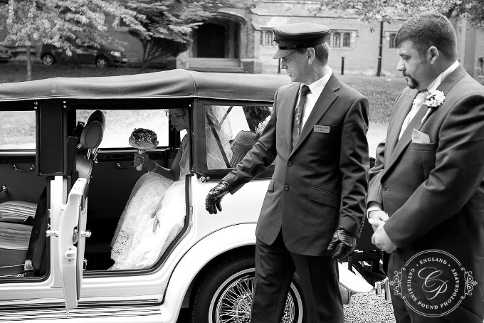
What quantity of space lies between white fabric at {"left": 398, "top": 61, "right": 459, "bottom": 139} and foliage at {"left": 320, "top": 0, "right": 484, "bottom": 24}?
736 inches

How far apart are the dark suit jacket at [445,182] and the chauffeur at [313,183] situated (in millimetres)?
424

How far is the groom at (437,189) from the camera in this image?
262 centimetres

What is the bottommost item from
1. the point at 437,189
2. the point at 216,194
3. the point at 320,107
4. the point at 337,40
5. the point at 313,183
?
the point at 216,194

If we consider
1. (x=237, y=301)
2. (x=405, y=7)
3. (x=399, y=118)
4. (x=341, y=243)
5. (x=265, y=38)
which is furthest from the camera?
(x=265, y=38)

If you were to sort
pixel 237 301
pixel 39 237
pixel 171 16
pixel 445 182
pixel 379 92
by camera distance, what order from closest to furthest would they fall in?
pixel 445 182
pixel 237 301
pixel 39 237
pixel 379 92
pixel 171 16

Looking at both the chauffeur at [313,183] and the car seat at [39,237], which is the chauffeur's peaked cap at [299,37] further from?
the car seat at [39,237]

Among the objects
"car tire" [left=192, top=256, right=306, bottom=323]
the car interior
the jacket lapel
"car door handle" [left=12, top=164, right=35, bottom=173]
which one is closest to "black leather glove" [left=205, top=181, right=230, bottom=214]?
the car interior

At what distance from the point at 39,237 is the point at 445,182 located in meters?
2.96

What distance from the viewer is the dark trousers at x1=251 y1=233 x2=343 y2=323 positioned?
3.54 meters

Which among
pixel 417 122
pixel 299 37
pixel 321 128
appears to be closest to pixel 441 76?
pixel 417 122

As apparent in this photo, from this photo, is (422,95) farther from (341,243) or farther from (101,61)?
(101,61)

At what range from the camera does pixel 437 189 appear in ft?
8.63

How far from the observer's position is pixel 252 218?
14.1ft

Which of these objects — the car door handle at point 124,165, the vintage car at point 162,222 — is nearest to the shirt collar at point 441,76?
the vintage car at point 162,222
